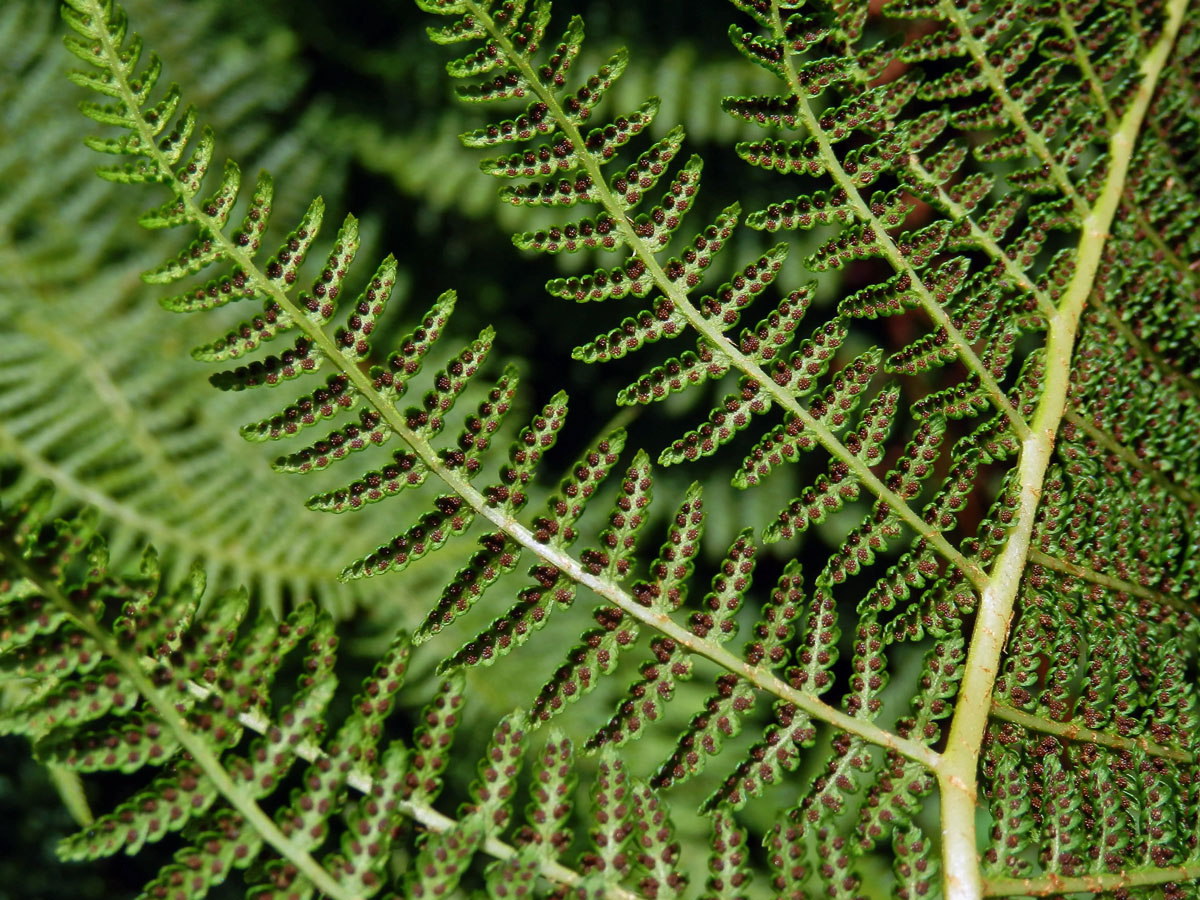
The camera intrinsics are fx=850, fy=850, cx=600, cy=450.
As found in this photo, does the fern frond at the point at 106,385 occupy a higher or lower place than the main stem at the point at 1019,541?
higher

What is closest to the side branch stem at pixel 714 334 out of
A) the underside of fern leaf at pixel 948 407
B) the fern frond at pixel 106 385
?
the underside of fern leaf at pixel 948 407

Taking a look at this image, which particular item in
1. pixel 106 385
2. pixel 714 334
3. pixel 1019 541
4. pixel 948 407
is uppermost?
pixel 106 385

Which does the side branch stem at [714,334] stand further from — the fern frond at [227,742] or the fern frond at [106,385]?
the fern frond at [106,385]

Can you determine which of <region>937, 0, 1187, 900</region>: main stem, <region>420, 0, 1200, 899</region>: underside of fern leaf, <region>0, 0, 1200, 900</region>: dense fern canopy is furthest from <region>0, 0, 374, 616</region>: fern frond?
<region>937, 0, 1187, 900</region>: main stem

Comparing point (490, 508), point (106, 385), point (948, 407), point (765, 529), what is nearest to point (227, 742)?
point (490, 508)

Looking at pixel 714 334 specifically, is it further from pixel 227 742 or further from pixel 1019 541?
pixel 227 742

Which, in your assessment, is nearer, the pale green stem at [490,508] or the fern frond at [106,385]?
the pale green stem at [490,508]

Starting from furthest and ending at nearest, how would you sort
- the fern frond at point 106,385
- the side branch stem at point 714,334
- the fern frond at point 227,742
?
the fern frond at point 106,385, the side branch stem at point 714,334, the fern frond at point 227,742

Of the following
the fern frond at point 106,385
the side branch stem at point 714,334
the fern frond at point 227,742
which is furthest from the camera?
the fern frond at point 106,385
